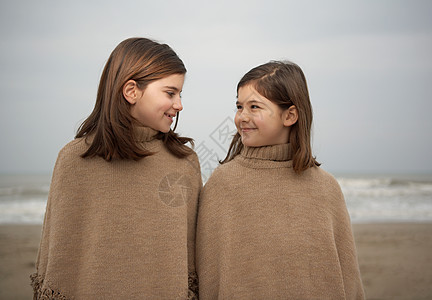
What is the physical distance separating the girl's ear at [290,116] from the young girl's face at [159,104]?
22.4 inches

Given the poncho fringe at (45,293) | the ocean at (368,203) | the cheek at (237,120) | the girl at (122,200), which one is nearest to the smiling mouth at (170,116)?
the girl at (122,200)

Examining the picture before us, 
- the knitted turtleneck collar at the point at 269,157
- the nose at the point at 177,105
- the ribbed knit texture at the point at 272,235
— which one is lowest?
the ribbed knit texture at the point at 272,235

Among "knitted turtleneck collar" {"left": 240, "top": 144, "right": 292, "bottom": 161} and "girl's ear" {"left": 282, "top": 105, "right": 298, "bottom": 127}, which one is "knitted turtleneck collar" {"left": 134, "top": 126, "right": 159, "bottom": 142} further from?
"girl's ear" {"left": 282, "top": 105, "right": 298, "bottom": 127}

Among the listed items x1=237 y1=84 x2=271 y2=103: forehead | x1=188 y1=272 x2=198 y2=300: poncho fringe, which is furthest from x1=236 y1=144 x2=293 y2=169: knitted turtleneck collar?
x1=188 y1=272 x2=198 y2=300: poncho fringe

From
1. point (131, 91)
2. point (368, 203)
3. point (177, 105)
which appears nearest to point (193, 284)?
point (177, 105)

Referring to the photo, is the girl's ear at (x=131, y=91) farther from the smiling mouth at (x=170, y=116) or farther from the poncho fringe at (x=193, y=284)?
the poncho fringe at (x=193, y=284)

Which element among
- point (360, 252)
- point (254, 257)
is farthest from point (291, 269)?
point (360, 252)

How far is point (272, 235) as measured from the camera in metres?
2.21

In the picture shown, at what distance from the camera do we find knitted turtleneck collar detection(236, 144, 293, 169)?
2311mm

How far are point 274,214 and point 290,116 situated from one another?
539 millimetres

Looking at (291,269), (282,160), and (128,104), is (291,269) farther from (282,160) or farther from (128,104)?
(128,104)

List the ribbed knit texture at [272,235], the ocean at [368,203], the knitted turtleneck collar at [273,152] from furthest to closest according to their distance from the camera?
1. the ocean at [368,203]
2. the knitted turtleneck collar at [273,152]
3. the ribbed knit texture at [272,235]

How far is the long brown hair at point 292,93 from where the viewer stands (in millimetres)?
2254

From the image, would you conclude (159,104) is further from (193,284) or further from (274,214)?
(193,284)
